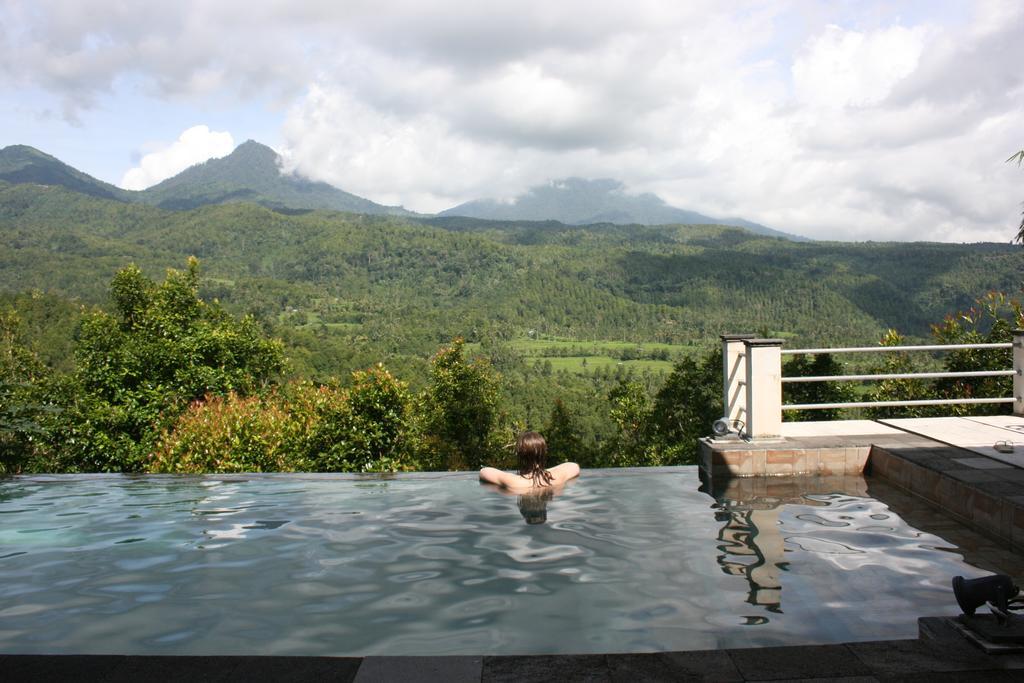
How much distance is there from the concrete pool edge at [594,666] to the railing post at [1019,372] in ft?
16.8

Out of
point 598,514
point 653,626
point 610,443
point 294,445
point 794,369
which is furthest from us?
point 610,443

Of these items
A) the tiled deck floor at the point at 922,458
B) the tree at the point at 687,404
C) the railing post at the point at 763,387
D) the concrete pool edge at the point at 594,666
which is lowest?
the tree at the point at 687,404

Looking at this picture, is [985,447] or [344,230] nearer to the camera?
[985,447]

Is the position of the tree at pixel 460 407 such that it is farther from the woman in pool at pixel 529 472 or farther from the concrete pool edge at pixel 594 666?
the concrete pool edge at pixel 594 666

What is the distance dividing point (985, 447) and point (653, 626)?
12.3ft

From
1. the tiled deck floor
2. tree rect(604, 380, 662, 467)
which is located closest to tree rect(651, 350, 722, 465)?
tree rect(604, 380, 662, 467)

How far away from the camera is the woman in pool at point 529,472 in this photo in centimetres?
546

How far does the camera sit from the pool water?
304cm

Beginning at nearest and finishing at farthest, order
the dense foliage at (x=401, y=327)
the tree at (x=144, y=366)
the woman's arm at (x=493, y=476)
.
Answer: the woman's arm at (x=493, y=476)
the dense foliage at (x=401, y=327)
the tree at (x=144, y=366)

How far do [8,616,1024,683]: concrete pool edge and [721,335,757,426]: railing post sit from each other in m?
3.66

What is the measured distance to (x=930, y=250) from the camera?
318ft

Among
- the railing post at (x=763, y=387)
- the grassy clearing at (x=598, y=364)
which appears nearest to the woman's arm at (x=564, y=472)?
the railing post at (x=763, y=387)

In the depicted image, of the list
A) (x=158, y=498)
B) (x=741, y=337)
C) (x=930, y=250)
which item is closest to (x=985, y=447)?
(x=741, y=337)

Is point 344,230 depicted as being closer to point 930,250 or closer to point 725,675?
point 930,250
